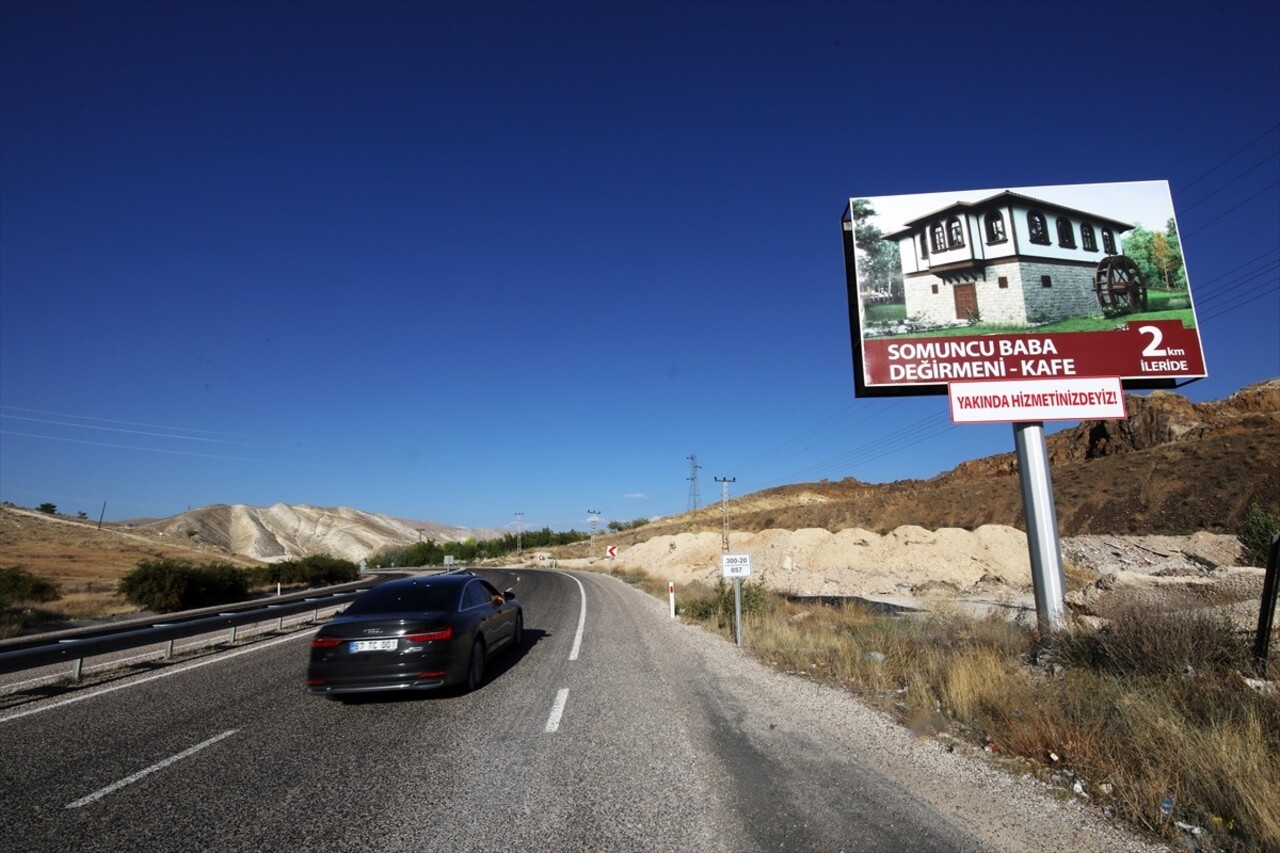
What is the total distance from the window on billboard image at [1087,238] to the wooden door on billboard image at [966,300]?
2319mm

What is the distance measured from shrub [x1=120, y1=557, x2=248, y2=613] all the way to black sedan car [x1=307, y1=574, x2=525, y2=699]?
1086 inches

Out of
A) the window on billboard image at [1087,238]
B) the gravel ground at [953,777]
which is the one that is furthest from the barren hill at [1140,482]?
the gravel ground at [953,777]

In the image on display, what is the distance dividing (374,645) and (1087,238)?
14.0m

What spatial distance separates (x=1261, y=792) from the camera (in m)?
3.94

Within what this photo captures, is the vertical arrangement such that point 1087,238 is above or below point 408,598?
above

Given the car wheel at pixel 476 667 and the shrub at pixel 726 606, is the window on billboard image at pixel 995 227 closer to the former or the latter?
the shrub at pixel 726 606

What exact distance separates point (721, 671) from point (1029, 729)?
4919 mm

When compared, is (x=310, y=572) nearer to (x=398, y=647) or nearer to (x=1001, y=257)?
(x=398, y=647)

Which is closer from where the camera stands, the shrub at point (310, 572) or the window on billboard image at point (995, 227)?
the window on billboard image at point (995, 227)

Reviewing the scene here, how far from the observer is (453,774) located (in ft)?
17.6

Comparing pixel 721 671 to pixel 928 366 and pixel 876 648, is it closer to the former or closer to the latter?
pixel 876 648

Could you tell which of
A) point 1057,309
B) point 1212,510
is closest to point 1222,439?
point 1212,510

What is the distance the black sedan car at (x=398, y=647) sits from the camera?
25.5 ft

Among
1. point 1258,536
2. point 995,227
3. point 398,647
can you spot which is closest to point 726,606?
point 398,647
